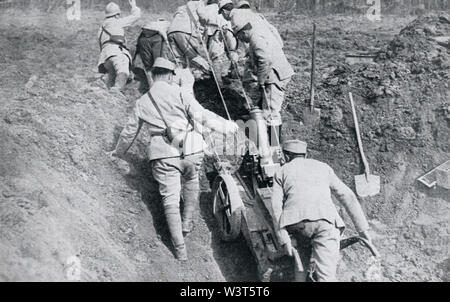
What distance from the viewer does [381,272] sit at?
5906 mm

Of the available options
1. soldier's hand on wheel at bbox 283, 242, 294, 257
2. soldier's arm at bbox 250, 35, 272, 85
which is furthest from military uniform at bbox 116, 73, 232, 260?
soldier's arm at bbox 250, 35, 272, 85

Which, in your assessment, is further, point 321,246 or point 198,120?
point 198,120

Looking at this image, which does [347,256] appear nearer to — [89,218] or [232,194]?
[232,194]

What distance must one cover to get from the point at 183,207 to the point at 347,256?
6.99ft

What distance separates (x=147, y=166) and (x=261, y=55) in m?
2.26

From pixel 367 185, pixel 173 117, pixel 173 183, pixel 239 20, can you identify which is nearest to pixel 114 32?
pixel 239 20

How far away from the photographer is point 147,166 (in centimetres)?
646

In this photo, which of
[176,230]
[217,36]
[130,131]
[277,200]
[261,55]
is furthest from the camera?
[217,36]

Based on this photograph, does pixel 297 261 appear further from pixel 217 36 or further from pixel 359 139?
pixel 217 36

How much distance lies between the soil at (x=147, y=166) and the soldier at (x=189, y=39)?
0.37 m

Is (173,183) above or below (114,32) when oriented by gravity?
below

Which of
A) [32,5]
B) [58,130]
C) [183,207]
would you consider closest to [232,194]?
[183,207]

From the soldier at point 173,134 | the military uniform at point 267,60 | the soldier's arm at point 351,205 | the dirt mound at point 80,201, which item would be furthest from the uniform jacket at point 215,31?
the soldier's arm at point 351,205
